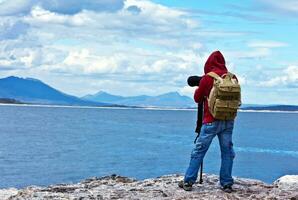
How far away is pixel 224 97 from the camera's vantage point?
36.6ft

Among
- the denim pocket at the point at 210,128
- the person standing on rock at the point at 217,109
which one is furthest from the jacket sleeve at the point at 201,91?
the denim pocket at the point at 210,128

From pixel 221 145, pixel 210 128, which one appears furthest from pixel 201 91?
pixel 221 145

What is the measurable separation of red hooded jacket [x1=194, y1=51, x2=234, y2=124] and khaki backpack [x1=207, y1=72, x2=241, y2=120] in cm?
12

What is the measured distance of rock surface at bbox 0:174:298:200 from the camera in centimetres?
1123

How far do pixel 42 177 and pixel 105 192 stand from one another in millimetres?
44088

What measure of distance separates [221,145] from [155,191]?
64.2 inches

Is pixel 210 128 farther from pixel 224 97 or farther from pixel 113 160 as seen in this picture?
pixel 113 160

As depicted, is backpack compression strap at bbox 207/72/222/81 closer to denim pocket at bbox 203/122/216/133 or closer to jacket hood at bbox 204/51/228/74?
jacket hood at bbox 204/51/228/74

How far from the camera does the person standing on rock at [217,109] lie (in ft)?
36.6

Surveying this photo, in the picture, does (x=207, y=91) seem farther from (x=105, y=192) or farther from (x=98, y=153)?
(x=98, y=153)

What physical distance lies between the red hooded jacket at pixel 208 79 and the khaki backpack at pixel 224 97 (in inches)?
4.9

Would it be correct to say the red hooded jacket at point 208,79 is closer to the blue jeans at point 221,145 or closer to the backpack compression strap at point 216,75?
the backpack compression strap at point 216,75

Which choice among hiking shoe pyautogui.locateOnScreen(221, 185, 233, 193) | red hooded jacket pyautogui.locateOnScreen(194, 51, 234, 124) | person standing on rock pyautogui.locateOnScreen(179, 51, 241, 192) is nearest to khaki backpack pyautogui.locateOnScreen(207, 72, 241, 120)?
person standing on rock pyautogui.locateOnScreen(179, 51, 241, 192)

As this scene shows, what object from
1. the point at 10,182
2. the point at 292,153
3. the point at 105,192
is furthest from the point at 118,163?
the point at 105,192
